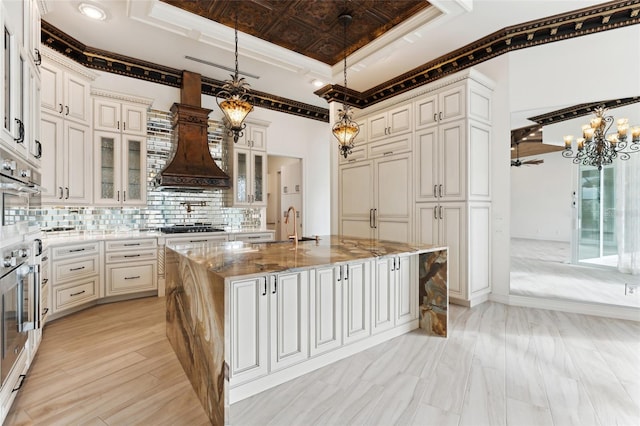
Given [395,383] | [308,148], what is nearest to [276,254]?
[395,383]

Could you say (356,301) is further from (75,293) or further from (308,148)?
(308,148)

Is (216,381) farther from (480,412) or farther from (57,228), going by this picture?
(57,228)

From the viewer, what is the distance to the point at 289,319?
2.09m

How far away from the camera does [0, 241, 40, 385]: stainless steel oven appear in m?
1.57

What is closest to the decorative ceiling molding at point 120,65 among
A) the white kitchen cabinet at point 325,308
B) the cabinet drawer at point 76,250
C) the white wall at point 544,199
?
the cabinet drawer at point 76,250

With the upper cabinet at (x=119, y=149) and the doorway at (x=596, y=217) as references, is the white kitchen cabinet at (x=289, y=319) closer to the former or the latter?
the upper cabinet at (x=119, y=149)

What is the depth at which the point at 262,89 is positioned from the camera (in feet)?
18.0

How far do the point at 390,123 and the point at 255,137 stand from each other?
221 cm

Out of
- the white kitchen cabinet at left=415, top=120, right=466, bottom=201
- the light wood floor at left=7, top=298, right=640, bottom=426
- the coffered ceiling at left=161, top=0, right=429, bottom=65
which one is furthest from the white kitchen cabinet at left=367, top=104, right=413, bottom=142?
the light wood floor at left=7, top=298, right=640, bottom=426

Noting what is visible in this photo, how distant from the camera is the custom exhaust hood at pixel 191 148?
171 inches

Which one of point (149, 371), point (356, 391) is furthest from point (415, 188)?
point (149, 371)

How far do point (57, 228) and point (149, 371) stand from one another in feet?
9.11

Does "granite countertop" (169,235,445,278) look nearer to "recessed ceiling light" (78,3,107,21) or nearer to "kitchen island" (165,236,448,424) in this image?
"kitchen island" (165,236,448,424)

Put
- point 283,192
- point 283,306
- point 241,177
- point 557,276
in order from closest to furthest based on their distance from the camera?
point 283,306 < point 557,276 < point 241,177 < point 283,192
